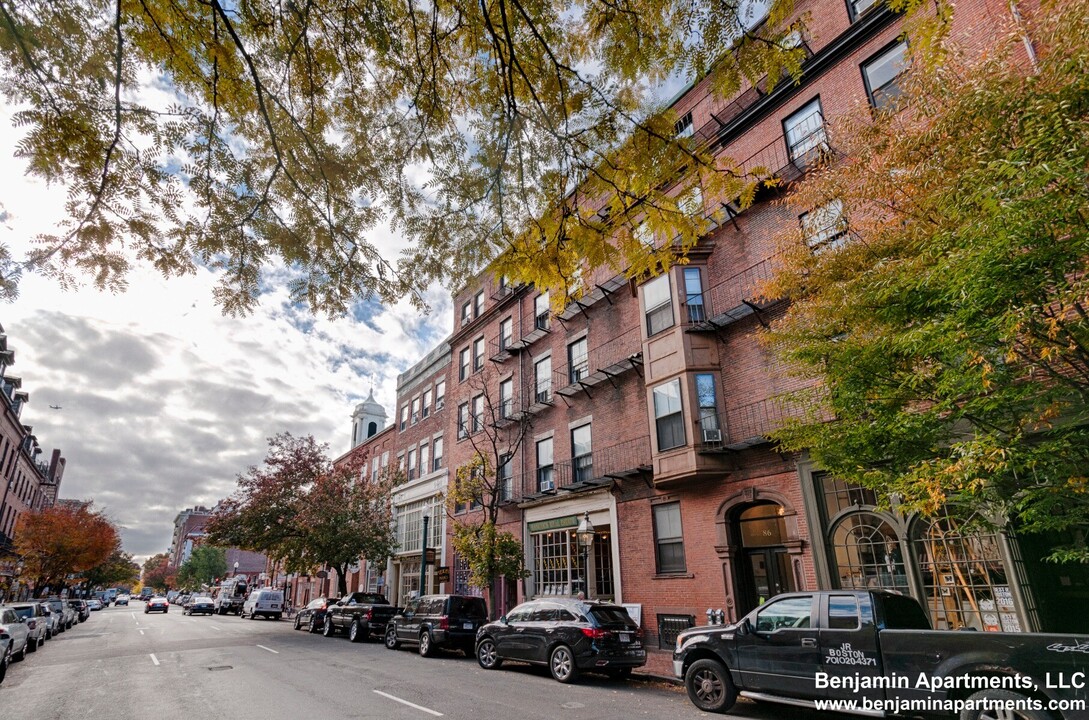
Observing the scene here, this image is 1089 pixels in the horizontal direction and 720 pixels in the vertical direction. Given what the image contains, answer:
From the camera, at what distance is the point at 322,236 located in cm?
A: 512

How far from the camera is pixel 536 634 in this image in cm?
1289

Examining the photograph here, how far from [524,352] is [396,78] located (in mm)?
19767

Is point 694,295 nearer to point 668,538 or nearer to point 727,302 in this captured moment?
point 727,302

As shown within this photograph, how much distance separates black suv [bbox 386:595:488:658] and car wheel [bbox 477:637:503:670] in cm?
260

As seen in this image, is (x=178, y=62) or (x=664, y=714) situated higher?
(x=178, y=62)

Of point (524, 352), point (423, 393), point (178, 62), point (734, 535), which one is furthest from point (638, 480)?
point (423, 393)

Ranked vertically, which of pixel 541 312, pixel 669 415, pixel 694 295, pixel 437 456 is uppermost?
pixel 541 312

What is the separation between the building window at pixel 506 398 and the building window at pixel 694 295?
1001cm

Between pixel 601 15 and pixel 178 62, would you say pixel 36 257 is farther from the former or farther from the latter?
pixel 601 15

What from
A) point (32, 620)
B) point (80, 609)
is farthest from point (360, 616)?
point (80, 609)

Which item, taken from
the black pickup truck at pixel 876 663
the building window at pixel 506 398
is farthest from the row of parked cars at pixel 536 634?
the building window at pixel 506 398

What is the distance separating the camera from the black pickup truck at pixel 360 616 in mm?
21609

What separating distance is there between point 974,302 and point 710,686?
693 centimetres

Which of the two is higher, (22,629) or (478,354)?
(478,354)
